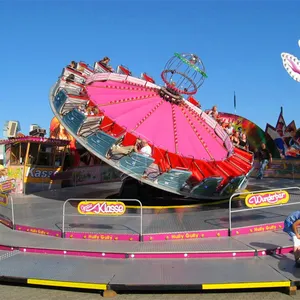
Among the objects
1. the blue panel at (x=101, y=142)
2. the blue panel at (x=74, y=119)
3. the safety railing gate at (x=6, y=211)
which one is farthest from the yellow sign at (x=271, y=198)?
the safety railing gate at (x=6, y=211)

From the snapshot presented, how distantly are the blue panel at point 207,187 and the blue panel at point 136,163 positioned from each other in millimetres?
1634

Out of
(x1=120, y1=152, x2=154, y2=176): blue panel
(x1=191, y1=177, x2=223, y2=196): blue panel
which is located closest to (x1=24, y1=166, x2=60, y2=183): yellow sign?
(x1=120, y1=152, x2=154, y2=176): blue panel

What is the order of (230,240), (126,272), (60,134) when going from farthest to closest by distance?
(60,134) → (230,240) → (126,272)

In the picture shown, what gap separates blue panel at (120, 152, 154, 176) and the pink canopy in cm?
109

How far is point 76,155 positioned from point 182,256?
48.2ft

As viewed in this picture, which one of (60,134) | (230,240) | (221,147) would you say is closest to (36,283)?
(230,240)

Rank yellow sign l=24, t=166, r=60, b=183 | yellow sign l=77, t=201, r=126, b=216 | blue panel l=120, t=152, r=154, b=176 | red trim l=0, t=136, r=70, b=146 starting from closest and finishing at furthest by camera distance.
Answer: yellow sign l=77, t=201, r=126, b=216 → blue panel l=120, t=152, r=154, b=176 → red trim l=0, t=136, r=70, b=146 → yellow sign l=24, t=166, r=60, b=183

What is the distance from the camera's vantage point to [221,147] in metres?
12.2

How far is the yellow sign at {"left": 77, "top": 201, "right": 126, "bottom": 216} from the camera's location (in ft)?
24.4

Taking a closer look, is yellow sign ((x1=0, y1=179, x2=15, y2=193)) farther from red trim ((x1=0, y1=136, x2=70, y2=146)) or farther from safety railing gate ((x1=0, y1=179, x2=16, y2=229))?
safety railing gate ((x1=0, y1=179, x2=16, y2=229))

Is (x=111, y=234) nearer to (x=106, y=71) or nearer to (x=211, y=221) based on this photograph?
(x=211, y=221)

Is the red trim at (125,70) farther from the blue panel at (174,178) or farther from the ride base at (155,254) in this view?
the ride base at (155,254)

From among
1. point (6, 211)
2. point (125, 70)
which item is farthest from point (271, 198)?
point (125, 70)

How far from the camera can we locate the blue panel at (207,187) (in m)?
9.64
